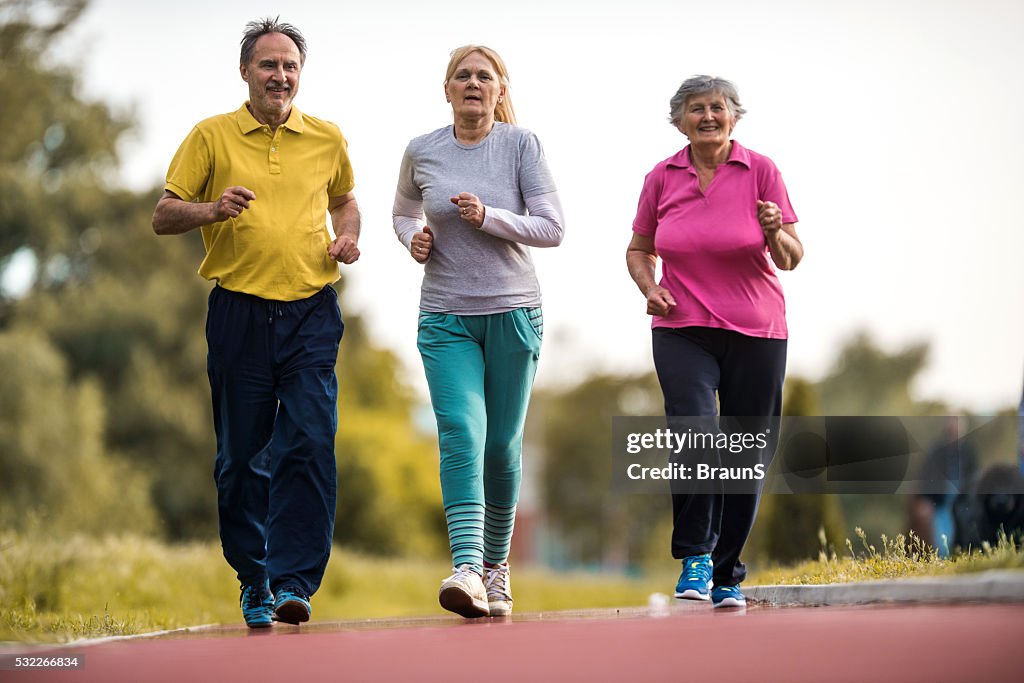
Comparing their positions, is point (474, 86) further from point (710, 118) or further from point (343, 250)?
point (710, 118)

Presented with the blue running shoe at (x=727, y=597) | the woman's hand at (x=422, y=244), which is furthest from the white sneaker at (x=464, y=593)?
the woman's hand at (x=422, y=244)

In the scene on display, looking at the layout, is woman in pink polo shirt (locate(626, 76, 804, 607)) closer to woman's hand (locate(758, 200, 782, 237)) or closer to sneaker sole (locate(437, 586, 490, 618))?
woman's hand (locate(758, 200, 782, 237))

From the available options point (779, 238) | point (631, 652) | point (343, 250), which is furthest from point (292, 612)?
point (779, 238)

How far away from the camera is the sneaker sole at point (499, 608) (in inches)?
220

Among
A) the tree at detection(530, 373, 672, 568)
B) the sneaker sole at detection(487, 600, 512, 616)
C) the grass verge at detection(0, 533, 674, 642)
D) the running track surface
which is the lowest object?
the tree at detection(530, 373, 672, 568)

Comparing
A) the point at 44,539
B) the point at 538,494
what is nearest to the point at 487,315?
the point at 44,539

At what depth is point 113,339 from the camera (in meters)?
28.4

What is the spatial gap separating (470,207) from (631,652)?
2.13 m

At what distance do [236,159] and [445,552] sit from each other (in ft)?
107

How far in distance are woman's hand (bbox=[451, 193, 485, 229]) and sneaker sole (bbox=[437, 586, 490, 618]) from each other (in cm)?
144

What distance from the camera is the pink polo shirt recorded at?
5867 millimetres

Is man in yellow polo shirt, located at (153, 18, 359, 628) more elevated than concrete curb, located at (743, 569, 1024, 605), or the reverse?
man in yellow polo shirt, located at (153, 18, 359, 628)

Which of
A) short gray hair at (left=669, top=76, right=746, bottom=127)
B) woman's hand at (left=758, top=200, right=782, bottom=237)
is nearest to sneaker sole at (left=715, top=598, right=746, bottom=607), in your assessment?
woman's hand at (left=758, top=200, right=782, bottom=237)

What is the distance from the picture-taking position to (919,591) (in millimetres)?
4867
